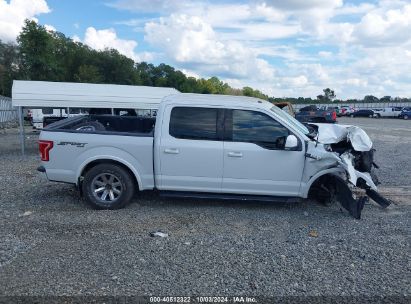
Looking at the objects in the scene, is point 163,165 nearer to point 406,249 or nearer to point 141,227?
point 141,227

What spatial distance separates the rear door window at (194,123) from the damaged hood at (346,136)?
6.05 ft

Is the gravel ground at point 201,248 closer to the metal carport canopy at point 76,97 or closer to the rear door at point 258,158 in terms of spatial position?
the rear door at point 258,158

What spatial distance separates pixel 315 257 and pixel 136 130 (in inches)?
203

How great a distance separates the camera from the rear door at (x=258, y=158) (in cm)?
634

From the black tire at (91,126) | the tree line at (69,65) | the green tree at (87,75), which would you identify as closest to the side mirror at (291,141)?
the black tire at (91,126)

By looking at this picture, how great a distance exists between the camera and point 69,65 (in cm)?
6400

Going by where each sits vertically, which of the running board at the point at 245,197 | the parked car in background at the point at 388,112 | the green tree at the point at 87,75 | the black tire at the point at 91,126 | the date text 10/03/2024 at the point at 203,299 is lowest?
the date text 10/03/2024 at the point at 203,299

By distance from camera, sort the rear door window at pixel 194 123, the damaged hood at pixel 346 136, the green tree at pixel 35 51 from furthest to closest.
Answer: the green tree at pixel 35 51 → the damaged hood at pixel 346 136 → the rear door window at pixel 194 123

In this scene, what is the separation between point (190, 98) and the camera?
6.82 meters

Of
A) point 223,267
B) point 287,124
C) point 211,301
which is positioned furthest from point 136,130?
point 211,301

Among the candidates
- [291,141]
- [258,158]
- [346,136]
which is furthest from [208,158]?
[346,136]

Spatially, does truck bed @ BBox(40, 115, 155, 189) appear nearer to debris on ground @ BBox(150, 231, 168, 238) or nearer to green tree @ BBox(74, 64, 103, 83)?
debris on ground @ BBox(150, 231, 168, 238)

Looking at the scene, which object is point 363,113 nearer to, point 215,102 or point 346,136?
point 346,136

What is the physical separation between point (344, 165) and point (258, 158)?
134 centimetres
